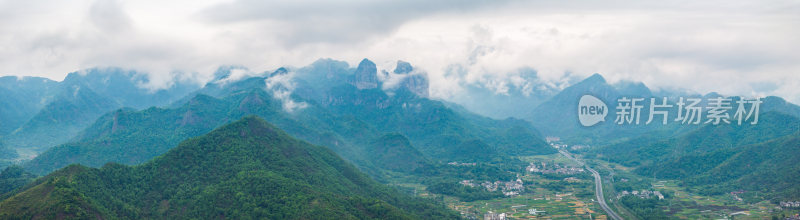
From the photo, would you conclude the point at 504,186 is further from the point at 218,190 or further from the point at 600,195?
the point at 218,190

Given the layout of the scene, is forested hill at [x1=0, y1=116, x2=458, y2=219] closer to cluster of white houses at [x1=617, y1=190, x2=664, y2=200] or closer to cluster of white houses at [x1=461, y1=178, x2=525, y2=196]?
cluster of white houses at [x1=461, y1=178, x2=525, y2=196]

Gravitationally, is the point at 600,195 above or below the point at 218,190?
above

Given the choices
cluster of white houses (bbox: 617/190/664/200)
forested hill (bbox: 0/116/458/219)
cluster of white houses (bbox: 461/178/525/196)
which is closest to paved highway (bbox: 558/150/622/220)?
cluster of white houses (bbox: 617/190/664/200)

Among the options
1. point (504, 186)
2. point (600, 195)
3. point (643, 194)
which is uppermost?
point (504, 186)

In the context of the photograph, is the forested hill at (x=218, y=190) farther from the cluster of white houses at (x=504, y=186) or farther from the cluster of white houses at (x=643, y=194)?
the cluster of white houses at (x=643, y=194)

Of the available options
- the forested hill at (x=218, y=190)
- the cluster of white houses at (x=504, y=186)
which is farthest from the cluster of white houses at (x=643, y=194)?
the forested hill at (x=218, y=190)

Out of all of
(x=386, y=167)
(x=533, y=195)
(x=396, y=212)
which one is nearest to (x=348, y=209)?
(x=396, y=212)

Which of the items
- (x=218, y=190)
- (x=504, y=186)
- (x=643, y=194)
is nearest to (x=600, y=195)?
(x=643, y=194)

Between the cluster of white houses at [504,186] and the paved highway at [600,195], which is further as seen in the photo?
the cluster of white houses at [504,186]

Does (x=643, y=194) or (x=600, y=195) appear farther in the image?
(x=600, y=195)
